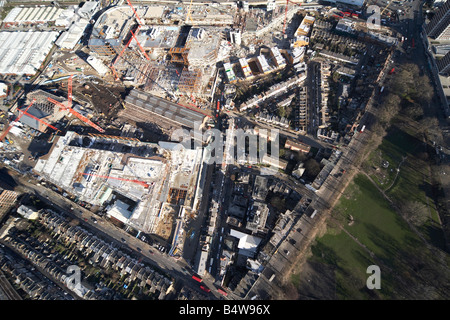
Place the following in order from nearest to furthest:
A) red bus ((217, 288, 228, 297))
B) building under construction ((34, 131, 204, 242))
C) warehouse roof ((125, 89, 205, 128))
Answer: red bus ((217, 288, 228, 297)) < building under construction ((34, 131, 204, 242)) < warehouse roof ((125, 89, 205, 128))

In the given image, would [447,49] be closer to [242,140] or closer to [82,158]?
[242,140]

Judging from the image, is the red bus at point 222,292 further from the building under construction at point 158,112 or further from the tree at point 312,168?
the building under construction at point 158,112

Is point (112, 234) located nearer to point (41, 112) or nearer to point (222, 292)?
point (222, 292)

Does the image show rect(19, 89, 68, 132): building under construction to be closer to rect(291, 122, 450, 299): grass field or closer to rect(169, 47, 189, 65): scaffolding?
rect(169, 47, 189, 65): scaffolding

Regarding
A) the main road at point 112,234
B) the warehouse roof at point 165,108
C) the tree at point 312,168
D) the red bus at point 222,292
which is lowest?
the main road at point 112,234

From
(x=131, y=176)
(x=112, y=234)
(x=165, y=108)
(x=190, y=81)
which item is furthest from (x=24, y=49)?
(x=112, y=234)

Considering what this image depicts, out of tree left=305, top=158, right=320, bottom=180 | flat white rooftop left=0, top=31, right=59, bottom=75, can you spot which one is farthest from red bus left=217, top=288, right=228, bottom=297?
flat white rooftop left=0, top=31, right=59, bottom=75

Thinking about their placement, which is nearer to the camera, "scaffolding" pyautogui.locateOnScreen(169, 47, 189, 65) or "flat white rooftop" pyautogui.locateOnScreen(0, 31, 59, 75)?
"scaffolding" pyautogui.locateOnScreen(169, 47, 189, 65)

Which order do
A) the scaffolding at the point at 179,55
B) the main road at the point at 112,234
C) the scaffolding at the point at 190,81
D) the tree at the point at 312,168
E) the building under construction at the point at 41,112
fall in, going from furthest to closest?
the scaffolding at the point at 179,55 → the building under construction at the point at 41,112 → the scaffolding at the point at 190,81 → the tree at the point at 312,168 → the main road at the point at 112,234

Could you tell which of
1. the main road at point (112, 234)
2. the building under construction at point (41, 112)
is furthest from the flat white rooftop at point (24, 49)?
the main road at point (112, 234)

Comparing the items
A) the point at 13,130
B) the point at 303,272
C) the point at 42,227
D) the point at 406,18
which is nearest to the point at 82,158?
the point at 42,227

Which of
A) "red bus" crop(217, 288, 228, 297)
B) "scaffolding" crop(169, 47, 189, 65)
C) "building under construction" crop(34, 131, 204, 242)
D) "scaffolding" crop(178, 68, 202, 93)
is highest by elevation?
"scaffolding" crop(169, 47, 189, 65)
